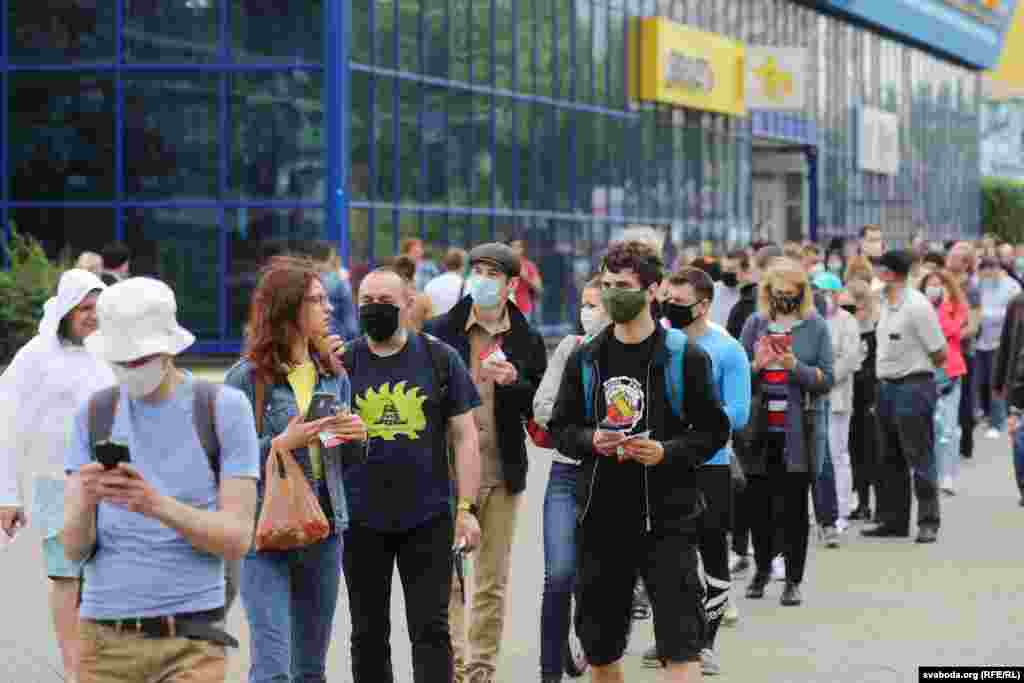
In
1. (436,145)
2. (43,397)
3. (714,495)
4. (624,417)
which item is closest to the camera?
(624,417)

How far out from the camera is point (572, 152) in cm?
3866

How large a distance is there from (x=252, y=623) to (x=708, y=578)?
3061 millimetres

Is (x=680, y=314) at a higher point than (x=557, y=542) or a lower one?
higher

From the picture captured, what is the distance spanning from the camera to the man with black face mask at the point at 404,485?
701 cm

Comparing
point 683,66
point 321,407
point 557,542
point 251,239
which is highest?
point 683,66

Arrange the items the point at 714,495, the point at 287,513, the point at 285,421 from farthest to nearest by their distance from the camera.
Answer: the point at 714,495, the point at 285,421, the point at 287,513

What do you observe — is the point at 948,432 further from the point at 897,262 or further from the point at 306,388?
the point at 306,388

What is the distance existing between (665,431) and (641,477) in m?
0.18

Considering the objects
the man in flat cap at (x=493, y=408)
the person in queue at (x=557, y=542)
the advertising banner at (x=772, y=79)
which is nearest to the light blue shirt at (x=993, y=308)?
the man in flat cap at (x=493, y=408)

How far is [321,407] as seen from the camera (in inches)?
251

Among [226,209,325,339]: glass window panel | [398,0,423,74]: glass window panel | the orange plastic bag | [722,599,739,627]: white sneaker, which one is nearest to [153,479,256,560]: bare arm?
the orange plastic bag

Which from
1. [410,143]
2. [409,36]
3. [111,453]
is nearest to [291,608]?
[111,453]

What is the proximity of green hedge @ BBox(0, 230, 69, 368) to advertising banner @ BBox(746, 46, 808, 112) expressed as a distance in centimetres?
2241

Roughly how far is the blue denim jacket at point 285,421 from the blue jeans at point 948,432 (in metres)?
9.98
